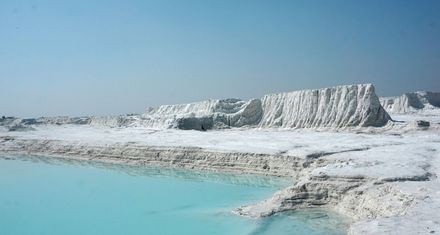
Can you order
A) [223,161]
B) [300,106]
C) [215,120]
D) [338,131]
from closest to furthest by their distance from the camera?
[223,161]
[338,131]
[300,106]
[215,120]

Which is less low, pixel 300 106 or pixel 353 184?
pixel 300 106

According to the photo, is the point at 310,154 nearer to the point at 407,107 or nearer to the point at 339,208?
the point at 339,208

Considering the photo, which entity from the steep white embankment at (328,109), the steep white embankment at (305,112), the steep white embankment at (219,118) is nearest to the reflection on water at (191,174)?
the steep white embankment at (305,112)

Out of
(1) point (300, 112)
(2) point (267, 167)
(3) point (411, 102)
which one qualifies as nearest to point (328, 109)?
(1) point (300, 112)

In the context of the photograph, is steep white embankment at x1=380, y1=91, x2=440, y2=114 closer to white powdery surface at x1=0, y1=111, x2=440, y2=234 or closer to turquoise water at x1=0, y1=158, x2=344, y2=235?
white powdery surface at x1=0, y1=111, x2=440, y2=234

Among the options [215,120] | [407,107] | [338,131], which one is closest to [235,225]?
[338,131]

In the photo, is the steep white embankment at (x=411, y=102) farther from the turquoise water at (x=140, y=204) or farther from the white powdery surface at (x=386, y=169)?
the turquoise water at (x=140, y=204)
